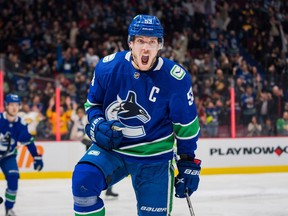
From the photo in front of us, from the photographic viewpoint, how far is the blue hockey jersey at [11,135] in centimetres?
647

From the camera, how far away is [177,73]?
3537 millimetres

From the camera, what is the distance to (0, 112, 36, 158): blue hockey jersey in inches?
255

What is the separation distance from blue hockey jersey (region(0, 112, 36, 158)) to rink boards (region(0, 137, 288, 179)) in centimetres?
334

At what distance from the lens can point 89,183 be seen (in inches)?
129

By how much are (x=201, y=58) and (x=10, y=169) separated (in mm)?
7151

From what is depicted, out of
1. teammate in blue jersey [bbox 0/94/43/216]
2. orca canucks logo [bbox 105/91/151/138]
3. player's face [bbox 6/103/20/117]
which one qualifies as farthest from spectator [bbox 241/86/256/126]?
orca canucks logo [bbox 105/91/151/138]

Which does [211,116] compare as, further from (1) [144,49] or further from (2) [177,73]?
(1) [144,49]

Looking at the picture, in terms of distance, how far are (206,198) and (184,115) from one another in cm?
413

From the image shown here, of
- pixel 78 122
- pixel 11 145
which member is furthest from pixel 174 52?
pixel 11 145

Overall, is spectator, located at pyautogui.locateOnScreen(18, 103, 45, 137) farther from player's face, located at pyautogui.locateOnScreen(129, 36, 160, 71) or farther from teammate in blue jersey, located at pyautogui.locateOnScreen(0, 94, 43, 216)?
player's face, located at pyautogui.locateOnScreen(129, 36, 160, 71)

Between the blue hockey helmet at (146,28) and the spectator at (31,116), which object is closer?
the blue hockey helmet at (146,28)

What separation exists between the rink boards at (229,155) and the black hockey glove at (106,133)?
21.5ft

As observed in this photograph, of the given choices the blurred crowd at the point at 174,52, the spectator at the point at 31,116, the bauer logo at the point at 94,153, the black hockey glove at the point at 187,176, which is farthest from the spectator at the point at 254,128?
the bauer logo at the point at 94,153

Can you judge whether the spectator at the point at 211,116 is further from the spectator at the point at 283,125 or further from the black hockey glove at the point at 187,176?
the black hockey glove at the point at 187,176
